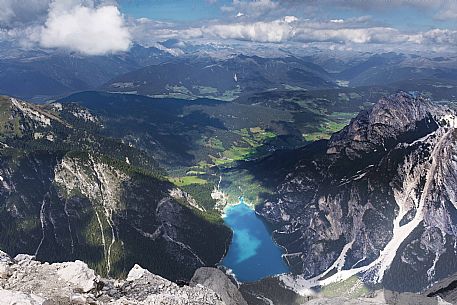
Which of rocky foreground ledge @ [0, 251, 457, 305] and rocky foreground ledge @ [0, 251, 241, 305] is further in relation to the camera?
rocky foreground ledge @ [0, 251, 241, 305]

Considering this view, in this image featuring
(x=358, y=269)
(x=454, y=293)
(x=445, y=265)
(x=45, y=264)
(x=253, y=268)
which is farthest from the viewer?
(x=253, y=268)

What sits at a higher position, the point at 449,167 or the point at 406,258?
the point at 449,167

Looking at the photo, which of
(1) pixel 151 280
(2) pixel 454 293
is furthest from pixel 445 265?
(1) pixel 151 280

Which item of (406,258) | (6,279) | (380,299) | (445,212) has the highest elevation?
(6,279)

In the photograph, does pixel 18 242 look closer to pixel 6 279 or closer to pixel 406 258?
pixel 406 258

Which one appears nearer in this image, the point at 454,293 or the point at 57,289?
the point at 57,289

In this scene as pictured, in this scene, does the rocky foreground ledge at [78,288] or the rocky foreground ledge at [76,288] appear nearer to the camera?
the rocky foreground ledge at [78,288]

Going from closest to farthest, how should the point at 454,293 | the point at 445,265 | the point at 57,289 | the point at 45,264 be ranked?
the point at 57,289
the point at 45,264
the point at 454,293
the point at 445,265
